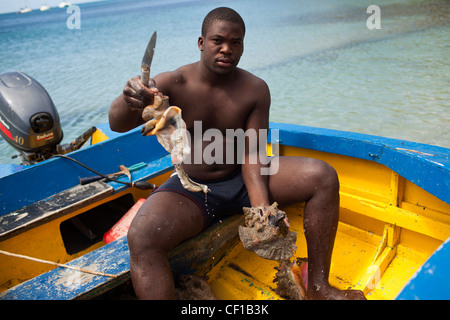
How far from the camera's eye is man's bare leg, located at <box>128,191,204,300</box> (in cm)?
147

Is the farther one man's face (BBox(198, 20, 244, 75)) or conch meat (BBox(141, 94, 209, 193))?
man's face (BBox(198, 20, 244, 75))

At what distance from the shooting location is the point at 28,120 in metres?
2.90

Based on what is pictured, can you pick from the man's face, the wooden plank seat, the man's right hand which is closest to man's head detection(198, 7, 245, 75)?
the man's face

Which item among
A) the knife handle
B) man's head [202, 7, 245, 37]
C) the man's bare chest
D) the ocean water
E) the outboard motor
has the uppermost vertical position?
man's head [202, 7, 245, 37]

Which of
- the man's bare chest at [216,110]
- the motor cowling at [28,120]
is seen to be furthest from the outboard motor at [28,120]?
the man's bare chest at [216,110]

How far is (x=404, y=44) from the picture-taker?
435 inches

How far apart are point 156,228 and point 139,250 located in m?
0.11

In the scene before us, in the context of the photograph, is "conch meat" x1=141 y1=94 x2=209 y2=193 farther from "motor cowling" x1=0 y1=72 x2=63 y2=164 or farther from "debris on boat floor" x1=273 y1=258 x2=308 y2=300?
"motor cowling" x1=0 y1=72 x2=63 y2=164

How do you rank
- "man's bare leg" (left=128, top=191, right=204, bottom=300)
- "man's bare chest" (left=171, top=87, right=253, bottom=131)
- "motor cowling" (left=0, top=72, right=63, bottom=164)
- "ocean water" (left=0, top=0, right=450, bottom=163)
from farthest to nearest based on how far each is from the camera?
"ocean water" (left=0, top=0, right=450, bottom=163) → "motor cowling" (left=0, top=72, right=63, bottom=164) → "man's bare chest" (left=171, top=87, right=253, bottom=131) → "man's bare leg" (left=128, top=191, right=204, bottom=300)

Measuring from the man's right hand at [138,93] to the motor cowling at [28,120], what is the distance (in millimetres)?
1835

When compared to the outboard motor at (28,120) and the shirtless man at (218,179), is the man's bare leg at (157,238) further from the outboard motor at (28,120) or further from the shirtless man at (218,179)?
the outboard motor at (28,120)

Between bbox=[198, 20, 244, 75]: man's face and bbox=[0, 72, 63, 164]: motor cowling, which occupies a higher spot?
bbox=[198, 20, 244, 75]: man's face

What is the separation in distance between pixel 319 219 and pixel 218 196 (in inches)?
19.6
